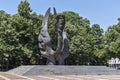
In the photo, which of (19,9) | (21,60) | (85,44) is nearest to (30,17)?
(19,9)

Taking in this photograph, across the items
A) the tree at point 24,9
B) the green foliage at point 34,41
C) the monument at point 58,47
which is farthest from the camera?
the tree at point 24,9

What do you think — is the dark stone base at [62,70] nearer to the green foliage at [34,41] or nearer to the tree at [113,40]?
the green foliage at [34,41]

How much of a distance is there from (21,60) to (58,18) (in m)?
15.1

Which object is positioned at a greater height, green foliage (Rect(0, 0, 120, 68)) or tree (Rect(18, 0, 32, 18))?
tree (Rect(18, 0, 32, 18))

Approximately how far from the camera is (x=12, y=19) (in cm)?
4512

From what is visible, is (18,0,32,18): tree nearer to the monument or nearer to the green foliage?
the green foliage

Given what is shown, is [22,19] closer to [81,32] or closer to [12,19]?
[12,19]

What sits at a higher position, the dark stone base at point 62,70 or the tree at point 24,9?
the tree at point 24,9

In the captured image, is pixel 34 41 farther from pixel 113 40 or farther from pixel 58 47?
pixel 58 47

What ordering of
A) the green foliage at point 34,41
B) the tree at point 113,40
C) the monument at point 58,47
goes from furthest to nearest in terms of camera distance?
the tree at point 113,40
the green foliage at point 34,41
the monument at point 58,47

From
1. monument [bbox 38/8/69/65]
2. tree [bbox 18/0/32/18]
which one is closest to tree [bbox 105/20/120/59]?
tree [bbox 18/0/32/18]

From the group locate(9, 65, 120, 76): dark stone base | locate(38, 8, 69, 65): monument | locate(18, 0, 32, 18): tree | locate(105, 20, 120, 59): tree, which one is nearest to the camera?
locate(9, 65, 120, 76): dark stone base

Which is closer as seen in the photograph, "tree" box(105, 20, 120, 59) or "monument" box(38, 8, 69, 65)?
"monument" box(38, 8, 69, 65)

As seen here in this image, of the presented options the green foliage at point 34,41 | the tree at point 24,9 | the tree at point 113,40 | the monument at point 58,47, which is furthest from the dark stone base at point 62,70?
the tree at point 24,9
